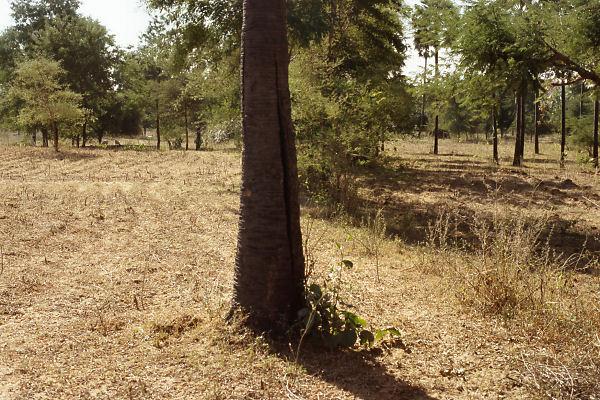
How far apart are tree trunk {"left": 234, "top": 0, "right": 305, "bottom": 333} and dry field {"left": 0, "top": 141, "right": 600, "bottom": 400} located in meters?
0.40

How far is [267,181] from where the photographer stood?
4.64 m

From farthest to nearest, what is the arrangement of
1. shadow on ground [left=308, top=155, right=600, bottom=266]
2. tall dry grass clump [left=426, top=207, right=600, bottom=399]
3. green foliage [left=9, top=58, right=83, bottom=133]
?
green foliage [left=9, top=58, right=83, bottom=133], shadow on ground [left=308, top=155, right=600, bottom=266], tall dry grass clump [left=426, top=207, right=600, bottom=399]

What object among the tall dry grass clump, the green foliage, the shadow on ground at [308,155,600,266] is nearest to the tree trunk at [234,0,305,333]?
the tall dry grass clump

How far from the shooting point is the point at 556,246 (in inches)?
385

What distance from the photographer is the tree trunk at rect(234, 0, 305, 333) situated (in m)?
4.64

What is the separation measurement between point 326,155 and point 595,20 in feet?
20.5

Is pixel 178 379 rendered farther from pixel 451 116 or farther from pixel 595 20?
pixel 451 116

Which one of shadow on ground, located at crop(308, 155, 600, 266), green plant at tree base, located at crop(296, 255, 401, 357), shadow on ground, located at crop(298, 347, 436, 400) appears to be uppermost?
shadow on ground, located at crop(308, 155, 600, 266)

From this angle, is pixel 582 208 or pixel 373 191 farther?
pixel 373 191

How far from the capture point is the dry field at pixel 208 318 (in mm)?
4039

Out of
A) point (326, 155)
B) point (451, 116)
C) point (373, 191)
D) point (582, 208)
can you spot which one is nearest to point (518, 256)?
point (326, 155)

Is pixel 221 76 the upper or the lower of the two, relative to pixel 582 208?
upper

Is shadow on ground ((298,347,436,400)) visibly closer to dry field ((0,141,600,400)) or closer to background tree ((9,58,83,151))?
dry field ((0,141,600,400))

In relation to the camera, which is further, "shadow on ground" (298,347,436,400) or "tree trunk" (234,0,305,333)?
"tree trunk" (234,0,305,333)
